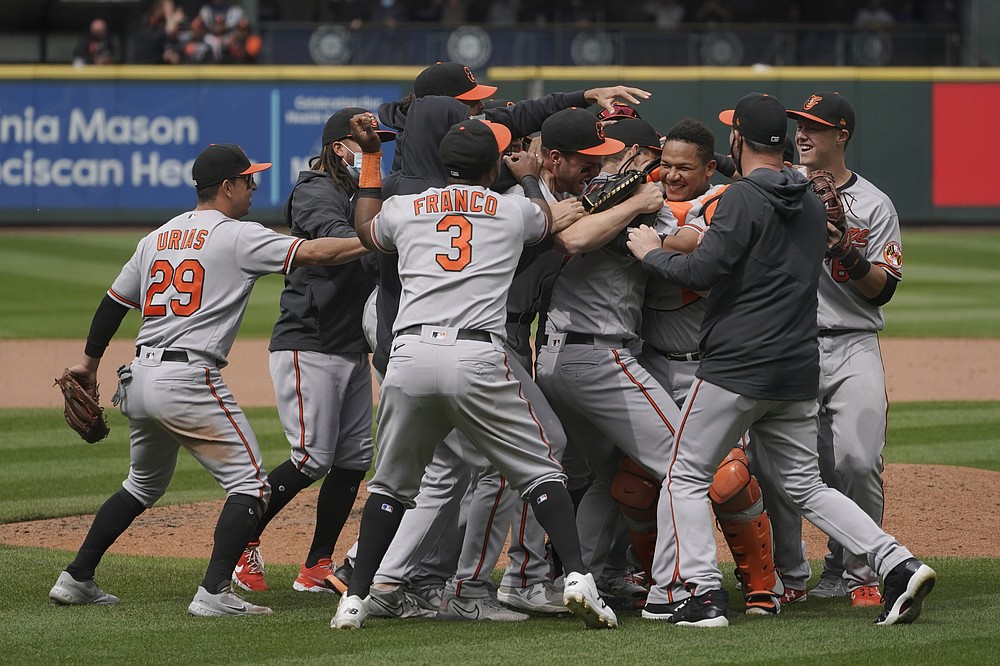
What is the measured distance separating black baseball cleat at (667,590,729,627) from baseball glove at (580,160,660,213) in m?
1.50

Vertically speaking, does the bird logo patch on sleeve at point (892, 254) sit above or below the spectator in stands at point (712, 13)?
below

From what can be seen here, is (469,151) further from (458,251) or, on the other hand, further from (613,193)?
(613,193)

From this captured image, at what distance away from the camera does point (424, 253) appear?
4.96m

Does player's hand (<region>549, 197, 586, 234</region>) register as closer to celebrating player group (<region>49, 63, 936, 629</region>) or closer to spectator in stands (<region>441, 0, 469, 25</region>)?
celebrating player group (<region>49, 63, 936, 629</region>)

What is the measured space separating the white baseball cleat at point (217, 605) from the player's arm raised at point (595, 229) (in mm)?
1863

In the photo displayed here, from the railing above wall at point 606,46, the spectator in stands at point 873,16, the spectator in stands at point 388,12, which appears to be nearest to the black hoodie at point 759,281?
the railing above wall at point 606,46

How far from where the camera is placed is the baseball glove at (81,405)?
5.68 metres

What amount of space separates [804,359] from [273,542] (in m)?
3.38

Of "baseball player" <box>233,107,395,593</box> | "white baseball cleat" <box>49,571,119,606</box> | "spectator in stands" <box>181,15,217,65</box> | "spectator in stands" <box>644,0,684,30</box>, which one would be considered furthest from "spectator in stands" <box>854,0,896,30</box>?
"white baseball cleat" <box>49,571,119,606</box>

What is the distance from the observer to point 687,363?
5641 mm

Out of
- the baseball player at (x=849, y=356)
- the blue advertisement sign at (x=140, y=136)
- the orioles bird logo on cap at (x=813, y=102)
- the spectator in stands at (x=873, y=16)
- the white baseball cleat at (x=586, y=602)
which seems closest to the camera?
the white baseball cleat at (x=586, y=602)

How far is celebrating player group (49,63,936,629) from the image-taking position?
4961 millimetres

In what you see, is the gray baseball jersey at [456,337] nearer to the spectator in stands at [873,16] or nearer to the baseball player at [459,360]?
the baseball player at [459,360]

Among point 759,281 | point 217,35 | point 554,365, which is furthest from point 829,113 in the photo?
point 217,35
